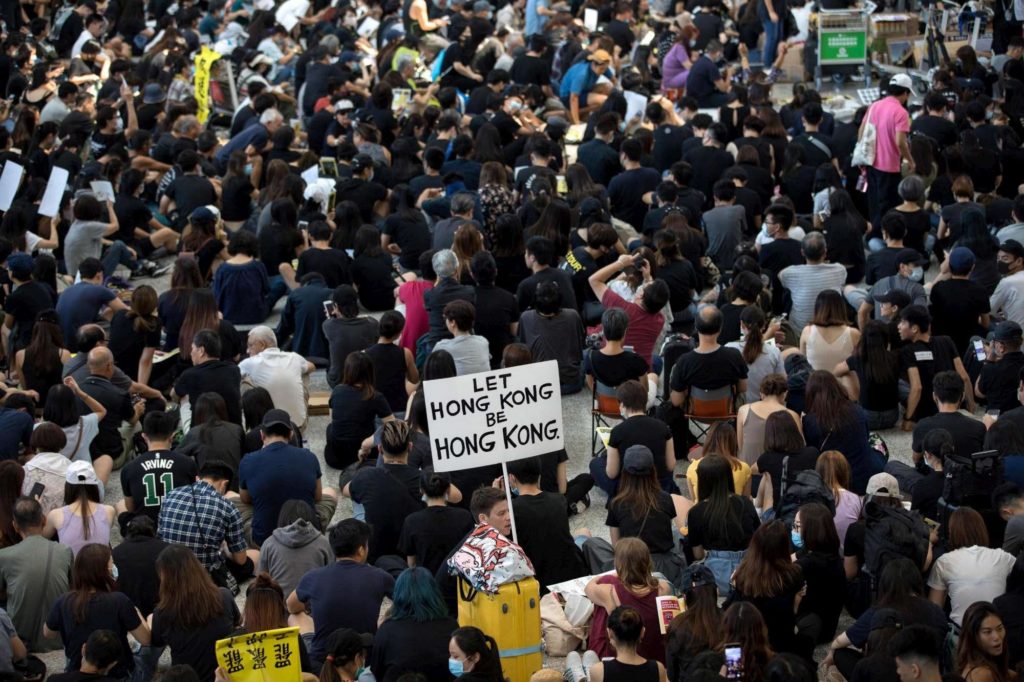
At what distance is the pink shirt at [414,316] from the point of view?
1289 cm

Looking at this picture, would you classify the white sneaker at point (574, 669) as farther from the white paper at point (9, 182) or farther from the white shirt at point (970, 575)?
the white paper at point (9, 182)

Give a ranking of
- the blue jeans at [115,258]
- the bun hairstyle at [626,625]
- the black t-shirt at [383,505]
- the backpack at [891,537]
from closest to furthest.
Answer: the bun hairstyle at [626,625] → the backpack at [891,537] → the black t-shirt at [383,505] → the blue jeans at [115,258]

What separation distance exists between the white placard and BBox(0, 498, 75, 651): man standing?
2301 millimetres

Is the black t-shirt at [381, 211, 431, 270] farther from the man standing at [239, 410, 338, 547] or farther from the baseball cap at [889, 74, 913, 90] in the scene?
the baseball cap at [889, 74, 913, 90]

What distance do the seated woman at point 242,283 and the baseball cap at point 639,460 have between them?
5.40 metres

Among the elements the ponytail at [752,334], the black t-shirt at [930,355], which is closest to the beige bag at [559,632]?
the ponytail at [752,334]

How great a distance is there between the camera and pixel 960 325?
12773 millimetres

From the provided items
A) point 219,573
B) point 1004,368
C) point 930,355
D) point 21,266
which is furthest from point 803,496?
point 21,266

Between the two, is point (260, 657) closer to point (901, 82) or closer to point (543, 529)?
point (543, 529)

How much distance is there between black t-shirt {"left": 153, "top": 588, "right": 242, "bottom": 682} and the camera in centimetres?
844

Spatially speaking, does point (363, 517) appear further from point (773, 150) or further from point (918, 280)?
point (773, 150)

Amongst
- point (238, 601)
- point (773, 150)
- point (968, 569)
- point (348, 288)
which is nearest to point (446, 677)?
point (238, 601)

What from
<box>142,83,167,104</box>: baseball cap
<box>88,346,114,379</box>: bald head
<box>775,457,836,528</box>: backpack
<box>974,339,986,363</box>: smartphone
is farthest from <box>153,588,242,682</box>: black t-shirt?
<box>142,83,167,104</box>: baseball cap

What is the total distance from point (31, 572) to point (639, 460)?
3637 mm
